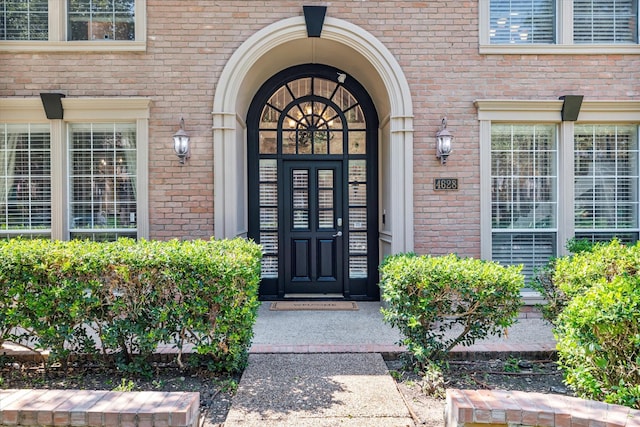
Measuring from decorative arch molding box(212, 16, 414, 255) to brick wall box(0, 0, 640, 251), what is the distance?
12 cm

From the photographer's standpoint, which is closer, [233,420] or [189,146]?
[233,420]

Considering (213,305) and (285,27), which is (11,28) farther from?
(213,305)

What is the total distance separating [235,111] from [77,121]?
2124 millimetres

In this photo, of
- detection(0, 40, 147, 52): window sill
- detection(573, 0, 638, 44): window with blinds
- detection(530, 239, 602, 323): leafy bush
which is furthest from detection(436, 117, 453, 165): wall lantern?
detection(0, 40, 147, 52): window sill

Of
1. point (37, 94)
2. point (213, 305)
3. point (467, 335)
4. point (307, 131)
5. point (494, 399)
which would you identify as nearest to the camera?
point (494, 399)

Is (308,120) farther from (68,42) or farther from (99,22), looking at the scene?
(68,42)

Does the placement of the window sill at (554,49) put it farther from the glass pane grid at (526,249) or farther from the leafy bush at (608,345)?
the leafy bush at (608,345)

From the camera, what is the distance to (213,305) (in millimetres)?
3512

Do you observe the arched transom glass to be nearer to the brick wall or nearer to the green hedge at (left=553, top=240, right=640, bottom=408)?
the brick wall

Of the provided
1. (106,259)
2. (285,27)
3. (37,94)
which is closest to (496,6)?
(285,27)

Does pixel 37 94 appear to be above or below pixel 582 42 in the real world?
below

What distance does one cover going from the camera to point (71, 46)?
555 cm

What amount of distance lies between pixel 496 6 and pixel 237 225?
15.4 feet

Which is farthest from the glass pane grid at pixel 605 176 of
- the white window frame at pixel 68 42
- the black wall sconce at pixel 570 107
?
the white window frame at pixel 68 42
